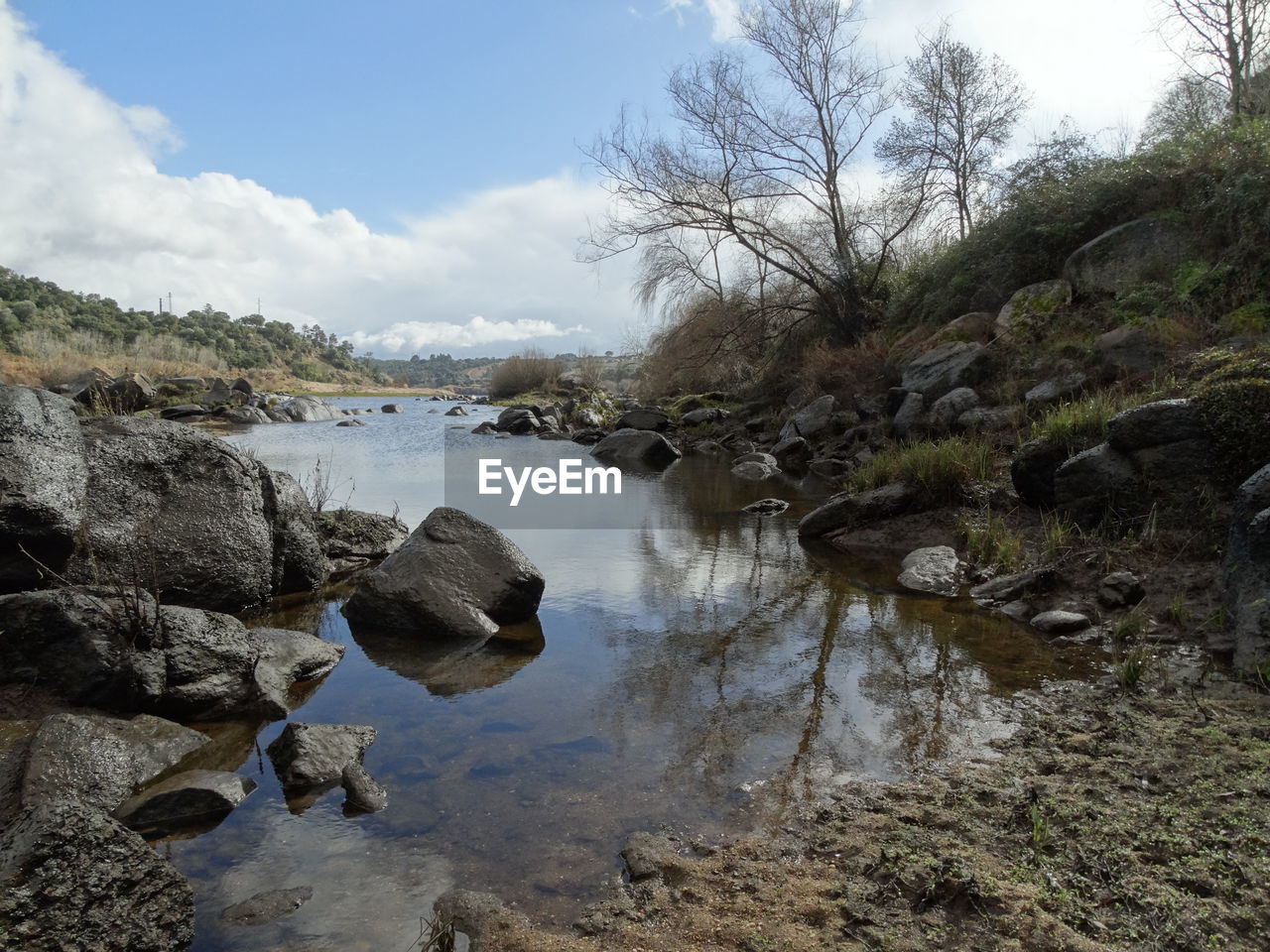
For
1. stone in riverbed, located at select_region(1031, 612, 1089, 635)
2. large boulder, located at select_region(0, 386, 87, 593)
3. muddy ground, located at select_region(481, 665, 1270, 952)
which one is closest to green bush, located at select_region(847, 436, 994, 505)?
stone in riverbed, located at select_region(1031, 612, 1089, 635)

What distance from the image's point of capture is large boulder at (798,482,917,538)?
416 inches

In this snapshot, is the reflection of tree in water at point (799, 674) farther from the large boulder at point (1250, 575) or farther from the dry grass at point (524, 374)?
the dry grass at point (524, 374)

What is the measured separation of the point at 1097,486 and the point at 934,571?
1.89 metres

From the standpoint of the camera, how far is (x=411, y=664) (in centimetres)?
621

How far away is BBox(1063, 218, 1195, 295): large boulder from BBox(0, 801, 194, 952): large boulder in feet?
52.5

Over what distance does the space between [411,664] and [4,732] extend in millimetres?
2517

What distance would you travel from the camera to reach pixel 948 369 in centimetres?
1530

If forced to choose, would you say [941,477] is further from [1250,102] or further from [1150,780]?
[1250,102]

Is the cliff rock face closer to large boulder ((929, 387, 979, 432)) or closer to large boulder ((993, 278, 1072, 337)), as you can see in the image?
large boulder ((929, 387, 979, 432))

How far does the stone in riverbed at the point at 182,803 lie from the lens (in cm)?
387

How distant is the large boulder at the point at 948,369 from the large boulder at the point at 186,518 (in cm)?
1197

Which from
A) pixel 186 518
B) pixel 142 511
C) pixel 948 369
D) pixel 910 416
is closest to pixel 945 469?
pixel 910 416

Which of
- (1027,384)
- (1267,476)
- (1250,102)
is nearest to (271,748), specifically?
(1267,476)

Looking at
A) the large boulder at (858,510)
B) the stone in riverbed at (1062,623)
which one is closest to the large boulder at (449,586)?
the stone in riverbed at (1062,623)
